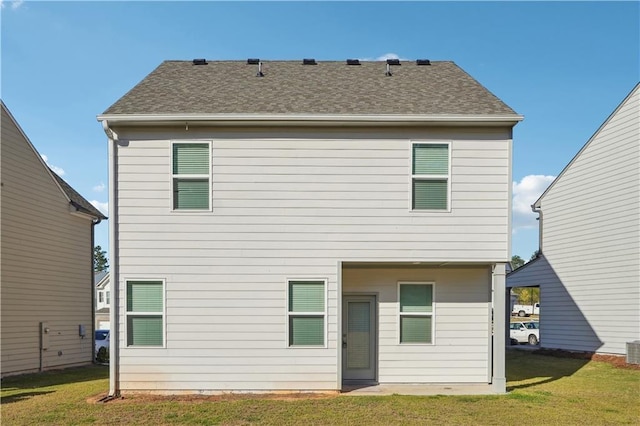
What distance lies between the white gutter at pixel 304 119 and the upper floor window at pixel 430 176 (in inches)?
22.0

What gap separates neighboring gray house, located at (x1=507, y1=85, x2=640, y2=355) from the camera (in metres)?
13.4

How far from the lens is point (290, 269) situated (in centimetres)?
937

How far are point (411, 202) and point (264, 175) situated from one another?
9.66ft

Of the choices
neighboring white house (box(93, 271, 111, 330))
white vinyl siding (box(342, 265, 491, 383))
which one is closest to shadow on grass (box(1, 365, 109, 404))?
white vinyl siding (box(342, 265, 491, 383))

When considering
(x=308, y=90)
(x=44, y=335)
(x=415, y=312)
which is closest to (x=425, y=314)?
(x=415, y=312)

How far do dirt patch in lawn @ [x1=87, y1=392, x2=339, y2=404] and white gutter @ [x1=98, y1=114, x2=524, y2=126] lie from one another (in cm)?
516

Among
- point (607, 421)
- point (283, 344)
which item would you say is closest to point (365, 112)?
point (283, 344)

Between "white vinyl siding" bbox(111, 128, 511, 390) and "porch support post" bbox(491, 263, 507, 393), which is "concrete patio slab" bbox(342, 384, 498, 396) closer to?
"porch support post" bbox(491, 263, 507, 393)

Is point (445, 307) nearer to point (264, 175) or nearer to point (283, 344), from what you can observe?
point (283, 344)

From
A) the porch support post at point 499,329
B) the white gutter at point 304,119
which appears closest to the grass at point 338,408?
the porch support post at point 499,329

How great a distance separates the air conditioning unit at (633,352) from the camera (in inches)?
500

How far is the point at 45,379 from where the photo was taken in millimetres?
11594

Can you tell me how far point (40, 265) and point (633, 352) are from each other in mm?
16092

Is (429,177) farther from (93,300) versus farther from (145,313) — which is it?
(93,300)
